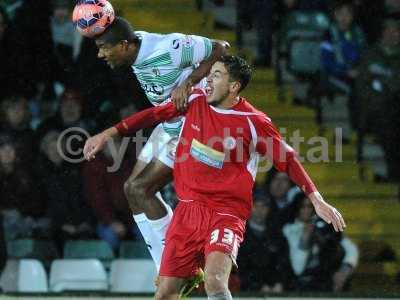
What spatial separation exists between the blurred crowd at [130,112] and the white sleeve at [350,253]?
1 cm

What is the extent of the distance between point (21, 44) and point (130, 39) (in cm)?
376

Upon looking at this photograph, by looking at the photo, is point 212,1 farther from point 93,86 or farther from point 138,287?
point 138,287

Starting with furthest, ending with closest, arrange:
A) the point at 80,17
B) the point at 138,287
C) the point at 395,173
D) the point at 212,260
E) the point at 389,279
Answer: the point at 395,173, the point at 389,279, the point at 138,287, the point at 80,17, the point at 212,260

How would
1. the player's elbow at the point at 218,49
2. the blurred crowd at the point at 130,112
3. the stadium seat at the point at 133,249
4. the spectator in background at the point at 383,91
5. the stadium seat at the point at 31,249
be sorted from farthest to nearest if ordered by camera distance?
the spectator in background at the point at 383,91 < the stadium seat at the point at 133,249 < the blurred crowd at the point at 130,112 < the stadium seat at the point at 31,249 < the player's elbow at the point at 218,49

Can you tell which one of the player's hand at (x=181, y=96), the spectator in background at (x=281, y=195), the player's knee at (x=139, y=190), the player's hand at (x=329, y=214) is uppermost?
the player's hand at (x=181, y=96)

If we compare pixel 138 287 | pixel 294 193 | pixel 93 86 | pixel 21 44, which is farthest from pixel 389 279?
pixel 21 44

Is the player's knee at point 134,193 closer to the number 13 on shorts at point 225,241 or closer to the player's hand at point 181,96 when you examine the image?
the player's hand at point 181,96

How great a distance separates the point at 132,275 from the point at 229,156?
10.8 ft

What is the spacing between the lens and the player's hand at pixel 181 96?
8.02 metres

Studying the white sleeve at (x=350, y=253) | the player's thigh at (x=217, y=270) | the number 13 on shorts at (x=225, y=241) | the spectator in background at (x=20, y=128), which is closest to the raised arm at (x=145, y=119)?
the number 13 on shorts at (x=225, y=241)

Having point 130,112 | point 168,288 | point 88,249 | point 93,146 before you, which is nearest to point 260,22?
point 130,112

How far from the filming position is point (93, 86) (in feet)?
39.3

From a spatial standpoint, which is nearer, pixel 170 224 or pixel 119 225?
pixel 170 224

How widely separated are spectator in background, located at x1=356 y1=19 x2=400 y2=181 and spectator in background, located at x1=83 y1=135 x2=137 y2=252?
7.90 ft
